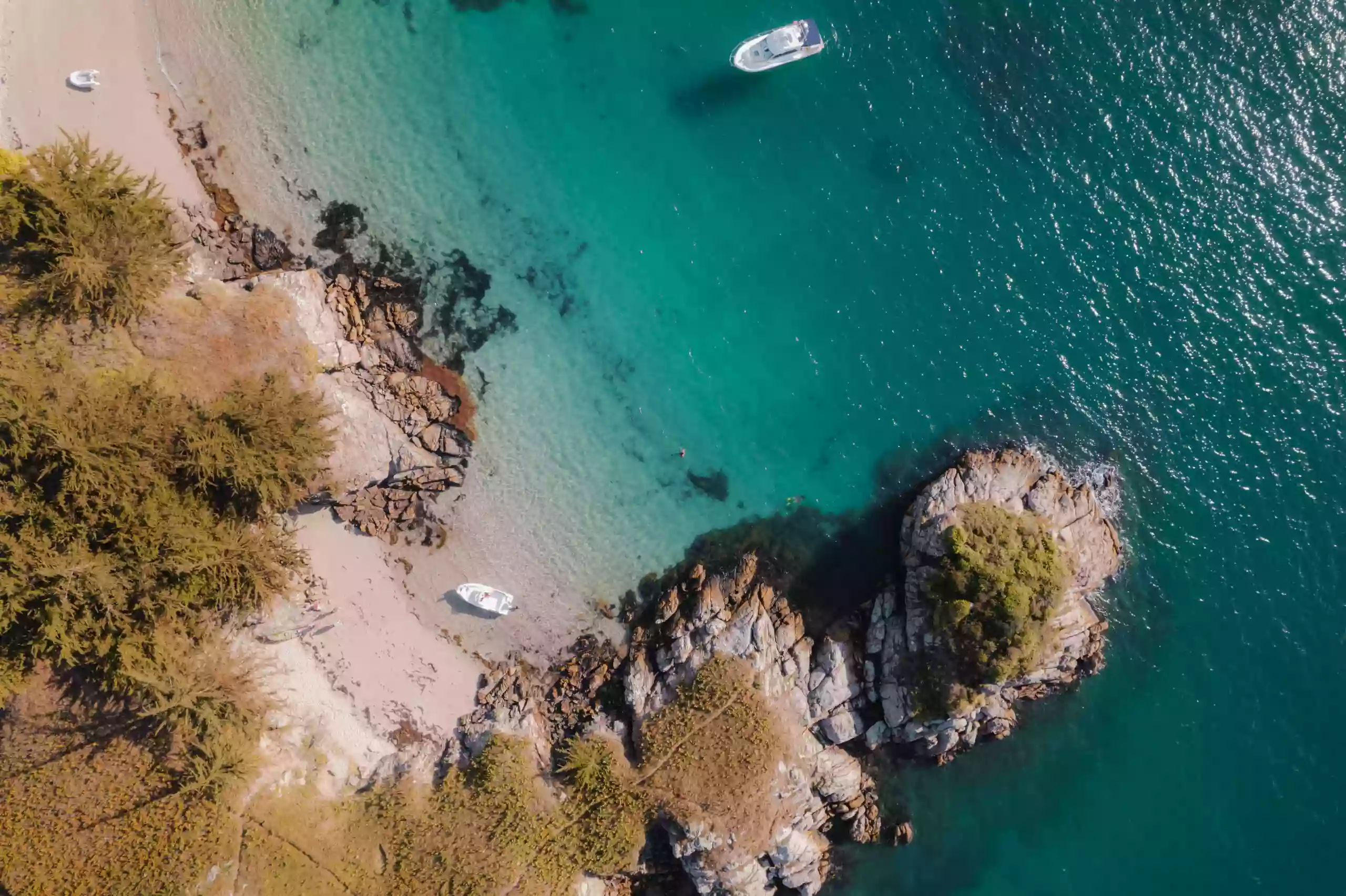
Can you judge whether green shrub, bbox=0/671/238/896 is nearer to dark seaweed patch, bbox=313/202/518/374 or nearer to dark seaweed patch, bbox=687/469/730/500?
dark seaweed patch, bbox=313/202/518/374

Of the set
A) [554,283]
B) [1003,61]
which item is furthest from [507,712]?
[1003,61]

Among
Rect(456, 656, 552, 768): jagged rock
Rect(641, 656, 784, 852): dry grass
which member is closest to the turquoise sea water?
Rect(456, 656, 552, 768): jagged rock

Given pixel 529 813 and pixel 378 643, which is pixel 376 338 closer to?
pixel 378 643

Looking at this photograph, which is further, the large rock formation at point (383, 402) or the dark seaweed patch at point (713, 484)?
the dark seaweed patch at point (713, 484)

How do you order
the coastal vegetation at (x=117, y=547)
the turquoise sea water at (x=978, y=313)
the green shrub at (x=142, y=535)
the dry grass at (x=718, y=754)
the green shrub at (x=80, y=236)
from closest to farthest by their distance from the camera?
the green shrub at (x=142, y=535), the coastal vegetation at (x=117, y=547), the green shrub at (x=80, y=236), the dry grass at (x=718, y=754), the turquoise sea water at (x=978, y=313)

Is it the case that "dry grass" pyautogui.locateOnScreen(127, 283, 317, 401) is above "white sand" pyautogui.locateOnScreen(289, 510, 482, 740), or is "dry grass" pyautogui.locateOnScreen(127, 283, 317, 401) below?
above

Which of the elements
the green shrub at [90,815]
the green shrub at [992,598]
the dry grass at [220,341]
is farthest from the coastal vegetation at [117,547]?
the green shrub at [992,598]

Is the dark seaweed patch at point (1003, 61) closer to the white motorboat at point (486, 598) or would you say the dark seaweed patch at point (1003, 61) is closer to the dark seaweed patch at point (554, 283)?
the dark seaweed patch at point (554, 283)
